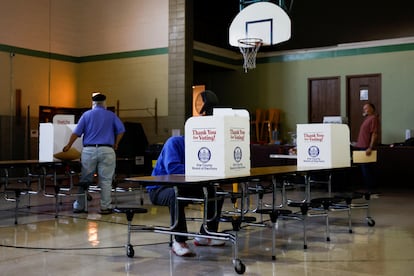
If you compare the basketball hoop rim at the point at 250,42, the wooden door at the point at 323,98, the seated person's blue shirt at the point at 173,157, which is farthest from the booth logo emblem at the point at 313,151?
the wooden door at the point at 323,98

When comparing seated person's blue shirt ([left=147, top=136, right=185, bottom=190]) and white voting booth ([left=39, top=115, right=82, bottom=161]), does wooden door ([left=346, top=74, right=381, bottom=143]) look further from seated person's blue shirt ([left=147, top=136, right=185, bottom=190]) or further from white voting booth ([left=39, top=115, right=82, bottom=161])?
seated person's blue shirt ([left=147, top=136, right=185, bottom=190])

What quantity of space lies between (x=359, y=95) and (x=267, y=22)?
5113 mm

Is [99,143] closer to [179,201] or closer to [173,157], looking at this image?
[173,157]

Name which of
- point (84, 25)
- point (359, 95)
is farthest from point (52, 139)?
point (359, 95)

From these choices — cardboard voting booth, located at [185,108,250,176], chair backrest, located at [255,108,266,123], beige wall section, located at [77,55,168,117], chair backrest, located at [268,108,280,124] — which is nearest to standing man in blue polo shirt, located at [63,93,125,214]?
cardboard voting booth, located at [185,108,250,176]

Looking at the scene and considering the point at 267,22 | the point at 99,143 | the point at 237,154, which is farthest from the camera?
the point at 267,22

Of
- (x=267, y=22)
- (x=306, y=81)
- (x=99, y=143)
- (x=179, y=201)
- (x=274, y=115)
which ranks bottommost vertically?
(x=179, y=201)

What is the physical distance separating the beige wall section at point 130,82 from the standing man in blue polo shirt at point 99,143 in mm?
4846

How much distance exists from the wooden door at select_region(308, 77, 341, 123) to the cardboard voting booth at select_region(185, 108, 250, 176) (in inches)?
371

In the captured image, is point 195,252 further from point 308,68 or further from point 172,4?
point 308,68

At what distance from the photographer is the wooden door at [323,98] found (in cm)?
1291

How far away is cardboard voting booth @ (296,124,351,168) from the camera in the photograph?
5223 mm

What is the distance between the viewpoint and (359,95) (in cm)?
1262

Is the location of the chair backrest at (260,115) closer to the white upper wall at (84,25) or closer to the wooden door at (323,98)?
the wooden door at (323,98)
